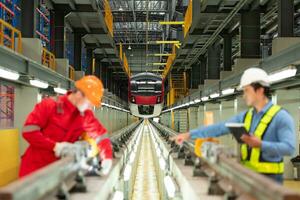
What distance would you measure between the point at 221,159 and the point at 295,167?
8570 millimetres

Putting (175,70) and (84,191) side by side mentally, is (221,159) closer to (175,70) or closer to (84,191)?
(84,191)

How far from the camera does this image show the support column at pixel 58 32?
15523mm

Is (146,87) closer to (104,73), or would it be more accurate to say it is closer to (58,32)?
(104,73)

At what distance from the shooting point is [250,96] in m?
3.37

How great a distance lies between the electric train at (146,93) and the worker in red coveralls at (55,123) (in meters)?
21.4

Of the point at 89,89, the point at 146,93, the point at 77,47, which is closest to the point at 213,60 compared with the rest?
the point at 146,93

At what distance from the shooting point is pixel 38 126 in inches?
161

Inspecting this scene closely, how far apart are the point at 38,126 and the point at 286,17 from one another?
25.9 feet

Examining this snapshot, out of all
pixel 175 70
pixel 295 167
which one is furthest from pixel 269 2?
pixel 175 70

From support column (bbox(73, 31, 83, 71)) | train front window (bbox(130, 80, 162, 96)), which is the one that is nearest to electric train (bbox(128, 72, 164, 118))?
train front window (bbox(130, 80, 162, 96))

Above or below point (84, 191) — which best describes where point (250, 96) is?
above

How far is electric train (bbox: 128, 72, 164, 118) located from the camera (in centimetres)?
2589

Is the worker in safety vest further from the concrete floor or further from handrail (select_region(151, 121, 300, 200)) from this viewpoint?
the concrete floor

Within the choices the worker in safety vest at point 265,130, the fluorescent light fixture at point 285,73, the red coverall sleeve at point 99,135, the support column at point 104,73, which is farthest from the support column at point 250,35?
the support column at point 104,73
